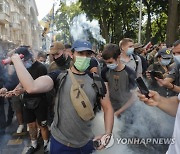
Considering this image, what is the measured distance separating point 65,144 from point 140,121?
66.9 inches

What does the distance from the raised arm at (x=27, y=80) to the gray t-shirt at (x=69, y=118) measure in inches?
6.8

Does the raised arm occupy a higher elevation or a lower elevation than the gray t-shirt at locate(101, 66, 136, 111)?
higher

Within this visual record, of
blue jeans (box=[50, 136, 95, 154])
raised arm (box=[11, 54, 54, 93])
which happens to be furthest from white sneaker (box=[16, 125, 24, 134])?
raised arm (box=[11, 54, 54, 93])

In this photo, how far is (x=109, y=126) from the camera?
251 cm

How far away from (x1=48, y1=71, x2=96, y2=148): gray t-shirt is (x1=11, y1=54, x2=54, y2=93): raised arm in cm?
17

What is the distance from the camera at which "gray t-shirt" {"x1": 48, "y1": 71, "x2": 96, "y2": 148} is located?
95.0 inches

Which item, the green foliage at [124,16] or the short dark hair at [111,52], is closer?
the short dark hair at [111,52]

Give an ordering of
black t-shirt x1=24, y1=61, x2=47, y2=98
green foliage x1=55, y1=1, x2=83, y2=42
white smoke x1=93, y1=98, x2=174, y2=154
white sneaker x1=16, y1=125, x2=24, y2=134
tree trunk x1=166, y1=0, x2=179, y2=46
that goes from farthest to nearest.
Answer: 1. green foliage x1=55, y1=1, x2=83, y2=42
2. tree trunk x1=166, y1=0, x2=179, y2=46
3. white sneaker x1=16, y1=125, x2=24, y2=134
4. black t-shirt x1=24, y1=61, x2=47, y2=98
5. white smoke x1=93, y1=98, x2=174, y2=154

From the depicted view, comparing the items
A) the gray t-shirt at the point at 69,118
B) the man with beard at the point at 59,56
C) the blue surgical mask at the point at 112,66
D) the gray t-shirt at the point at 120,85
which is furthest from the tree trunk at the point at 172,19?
the gray t-shirt at the point at 69,118

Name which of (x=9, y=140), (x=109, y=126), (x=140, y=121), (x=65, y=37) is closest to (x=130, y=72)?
(x=140, y=121)

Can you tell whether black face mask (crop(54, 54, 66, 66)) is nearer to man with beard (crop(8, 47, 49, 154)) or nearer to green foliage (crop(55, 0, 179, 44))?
man with beard (crop(8, 47, 49, 154))

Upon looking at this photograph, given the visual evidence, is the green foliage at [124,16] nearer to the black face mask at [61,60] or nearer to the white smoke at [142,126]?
the black face mask at [61,60]

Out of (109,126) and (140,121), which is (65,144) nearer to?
(109,126)

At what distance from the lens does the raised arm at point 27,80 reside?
2174mm
